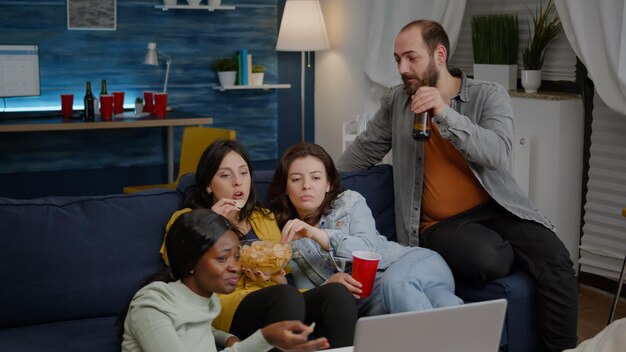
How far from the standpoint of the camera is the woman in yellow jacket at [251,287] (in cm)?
238

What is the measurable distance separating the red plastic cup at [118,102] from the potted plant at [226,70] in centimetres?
75

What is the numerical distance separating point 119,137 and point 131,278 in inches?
127

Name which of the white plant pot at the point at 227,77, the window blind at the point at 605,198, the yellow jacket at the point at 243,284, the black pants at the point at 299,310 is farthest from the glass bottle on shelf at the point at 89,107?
the black pants at the point at 299,310

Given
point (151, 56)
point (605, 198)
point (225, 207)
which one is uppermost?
point (151, 56)

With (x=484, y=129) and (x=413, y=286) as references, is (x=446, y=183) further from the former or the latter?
(x=413, y=286)

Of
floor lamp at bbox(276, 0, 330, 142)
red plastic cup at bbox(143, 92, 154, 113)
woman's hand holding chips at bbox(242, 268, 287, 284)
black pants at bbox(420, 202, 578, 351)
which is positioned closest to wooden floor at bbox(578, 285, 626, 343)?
black pants at bbox(420, 202, 578, 351)

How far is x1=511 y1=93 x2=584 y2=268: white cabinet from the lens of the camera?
4215 mm

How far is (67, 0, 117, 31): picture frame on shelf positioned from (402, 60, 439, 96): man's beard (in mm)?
3092

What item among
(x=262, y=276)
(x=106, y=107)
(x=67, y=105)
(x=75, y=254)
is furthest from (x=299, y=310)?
(x=67, y=105)

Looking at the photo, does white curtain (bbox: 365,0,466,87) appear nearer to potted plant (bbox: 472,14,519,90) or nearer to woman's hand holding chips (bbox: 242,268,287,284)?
potted plant (bbox: 472,14,519,90)

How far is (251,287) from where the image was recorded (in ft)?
8.54

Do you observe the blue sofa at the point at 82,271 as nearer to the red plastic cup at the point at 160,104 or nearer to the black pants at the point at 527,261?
the black pants at the point at 527,261

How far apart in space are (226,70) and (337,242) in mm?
3354

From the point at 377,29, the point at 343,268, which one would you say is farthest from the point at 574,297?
the point at 377,29
